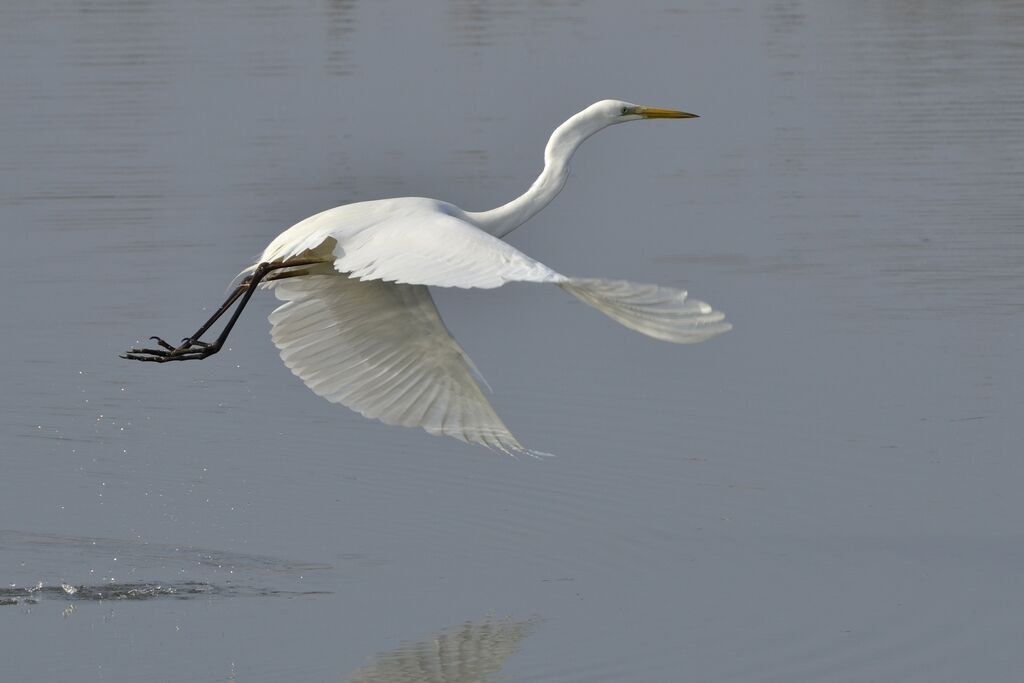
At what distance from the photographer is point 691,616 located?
6.96 meters

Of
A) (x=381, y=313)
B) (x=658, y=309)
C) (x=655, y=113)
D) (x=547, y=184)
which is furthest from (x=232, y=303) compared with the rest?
(x=658, y=309)

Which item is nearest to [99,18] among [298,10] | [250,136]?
[298,10]

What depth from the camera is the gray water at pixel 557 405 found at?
6918mm

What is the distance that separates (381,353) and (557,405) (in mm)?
2079

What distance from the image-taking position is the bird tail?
16.6 ft

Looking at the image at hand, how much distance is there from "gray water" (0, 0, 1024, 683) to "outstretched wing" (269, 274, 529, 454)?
678mm

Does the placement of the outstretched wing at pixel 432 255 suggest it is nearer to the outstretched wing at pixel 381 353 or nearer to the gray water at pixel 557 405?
the outstretched wing at pixel 381 353

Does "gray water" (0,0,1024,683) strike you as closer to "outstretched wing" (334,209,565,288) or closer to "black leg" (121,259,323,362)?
"black leg" (121,259,323,362)

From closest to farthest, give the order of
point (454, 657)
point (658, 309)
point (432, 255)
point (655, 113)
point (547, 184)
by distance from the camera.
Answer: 1. point (658, 309)
2. point (432, 255)
3. point (454, 657)
4. point (547, 184)
5. point (655, 113)

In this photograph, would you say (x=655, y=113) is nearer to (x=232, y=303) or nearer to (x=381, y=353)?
(x=381, y=353)

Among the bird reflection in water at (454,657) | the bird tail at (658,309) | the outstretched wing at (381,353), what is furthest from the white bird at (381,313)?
the bird tail at (658,309)

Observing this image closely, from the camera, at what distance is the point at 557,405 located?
30.4 feet

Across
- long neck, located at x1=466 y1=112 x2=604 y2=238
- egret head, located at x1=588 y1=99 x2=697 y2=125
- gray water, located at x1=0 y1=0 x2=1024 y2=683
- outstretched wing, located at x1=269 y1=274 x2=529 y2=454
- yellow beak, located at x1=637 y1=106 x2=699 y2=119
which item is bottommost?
gray water, located at x1=0 y1=0 x2=1024 y2=683

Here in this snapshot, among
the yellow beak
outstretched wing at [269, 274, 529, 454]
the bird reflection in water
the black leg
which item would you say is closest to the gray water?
the bird reflection in water
